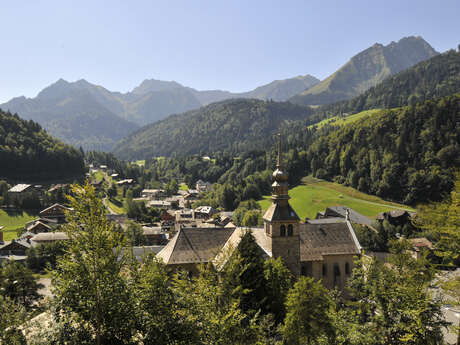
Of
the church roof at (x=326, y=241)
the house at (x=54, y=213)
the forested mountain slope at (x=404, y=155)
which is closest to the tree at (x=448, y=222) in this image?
the church roof at (x=326, y=241)

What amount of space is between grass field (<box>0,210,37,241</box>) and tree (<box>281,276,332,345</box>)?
103 m

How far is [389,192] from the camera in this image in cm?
13275

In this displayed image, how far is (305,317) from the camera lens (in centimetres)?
2556

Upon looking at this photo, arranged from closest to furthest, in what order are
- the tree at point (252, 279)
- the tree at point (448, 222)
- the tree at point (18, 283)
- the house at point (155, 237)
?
the tree at point (448, 222) → the tree at point (252, 279) → the tree at point (18, 283) → the house at point (155, 237)

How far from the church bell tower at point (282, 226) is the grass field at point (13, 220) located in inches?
3750

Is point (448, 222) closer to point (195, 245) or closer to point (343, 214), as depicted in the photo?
point (195, 245)

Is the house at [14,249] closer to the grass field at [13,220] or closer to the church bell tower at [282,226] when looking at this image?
the grass field at [13,220]

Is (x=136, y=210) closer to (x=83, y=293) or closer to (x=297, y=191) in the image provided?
(x=297, y=191)

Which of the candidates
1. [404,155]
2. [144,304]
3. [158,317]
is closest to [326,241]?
[158,317]

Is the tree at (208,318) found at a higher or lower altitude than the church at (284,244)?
higher

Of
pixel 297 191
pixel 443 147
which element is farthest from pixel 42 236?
pixel 443 147

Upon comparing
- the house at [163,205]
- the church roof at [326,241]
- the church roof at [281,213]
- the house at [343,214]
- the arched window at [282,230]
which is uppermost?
the church roof at [281,213]

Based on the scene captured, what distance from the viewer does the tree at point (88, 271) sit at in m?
13.1

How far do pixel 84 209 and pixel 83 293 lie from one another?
12.2ft
